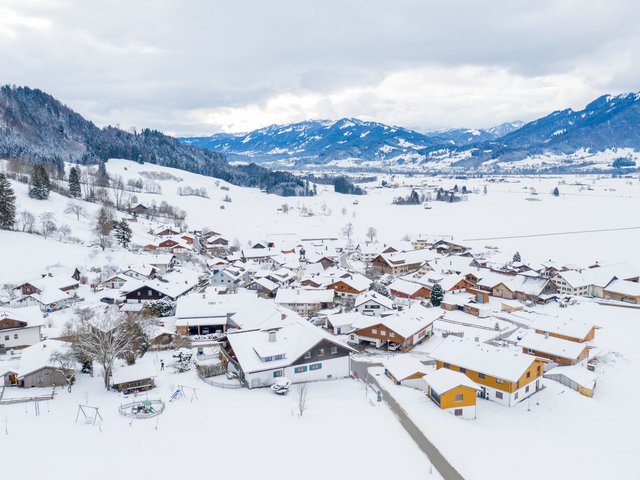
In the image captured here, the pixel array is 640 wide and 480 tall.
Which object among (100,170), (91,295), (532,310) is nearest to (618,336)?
(532,310)

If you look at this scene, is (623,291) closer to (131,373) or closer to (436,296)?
(436,296)

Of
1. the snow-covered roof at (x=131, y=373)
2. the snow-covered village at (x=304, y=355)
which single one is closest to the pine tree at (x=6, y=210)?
the snow-covered village at (x=304, y=355)

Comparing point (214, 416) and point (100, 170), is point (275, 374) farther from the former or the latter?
point (100, 170)

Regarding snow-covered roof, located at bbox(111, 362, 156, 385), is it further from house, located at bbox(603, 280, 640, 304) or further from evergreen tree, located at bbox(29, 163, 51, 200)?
evergreen tree, located at bbox(29, 163, 51, 200)

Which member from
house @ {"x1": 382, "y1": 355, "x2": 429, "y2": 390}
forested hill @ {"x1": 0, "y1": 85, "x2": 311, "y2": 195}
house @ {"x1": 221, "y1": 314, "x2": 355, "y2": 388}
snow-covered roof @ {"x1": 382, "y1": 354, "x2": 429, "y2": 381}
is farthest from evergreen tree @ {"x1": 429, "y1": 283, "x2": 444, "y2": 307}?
forested hill @ {"x1": 0, "y1": 85, "x2": 311, "y2": 195}

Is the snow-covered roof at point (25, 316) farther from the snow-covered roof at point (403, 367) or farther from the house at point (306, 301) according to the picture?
the snow-covered roof at point (403, 367)

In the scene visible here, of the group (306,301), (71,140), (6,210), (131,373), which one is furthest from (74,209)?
(71,140)
